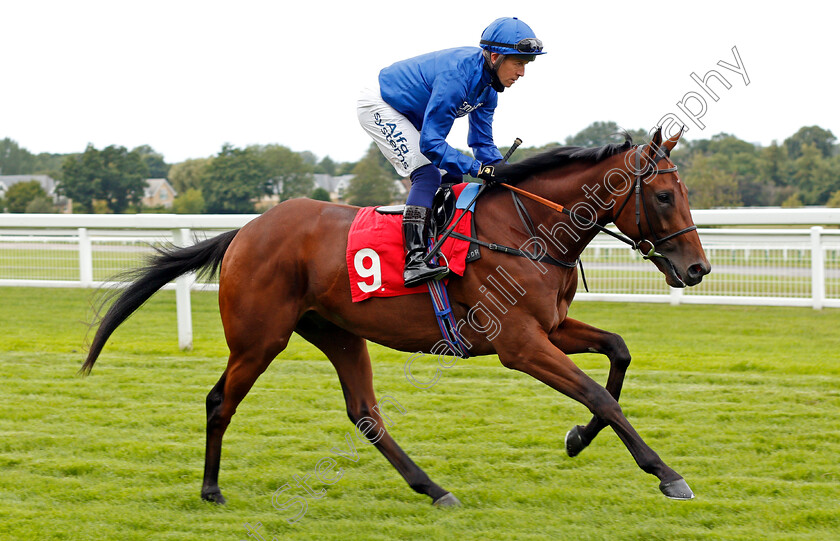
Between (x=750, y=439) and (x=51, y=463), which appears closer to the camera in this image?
(x=51, y=463)

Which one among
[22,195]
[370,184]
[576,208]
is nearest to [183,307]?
[370,184]

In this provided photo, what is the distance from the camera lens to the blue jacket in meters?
3.42

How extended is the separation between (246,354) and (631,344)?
4.55m

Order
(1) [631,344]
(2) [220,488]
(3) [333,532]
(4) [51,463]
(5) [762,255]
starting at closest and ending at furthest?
(3) [333,532], (2) [220,488], (4) [51,463], (1) [631,344], (5) [762,255]

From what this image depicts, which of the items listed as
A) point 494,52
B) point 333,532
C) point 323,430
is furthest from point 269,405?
point 494,52

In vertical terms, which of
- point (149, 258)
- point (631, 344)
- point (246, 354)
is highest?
point (149, 258)

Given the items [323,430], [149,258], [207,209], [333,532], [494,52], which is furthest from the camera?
[207,209]

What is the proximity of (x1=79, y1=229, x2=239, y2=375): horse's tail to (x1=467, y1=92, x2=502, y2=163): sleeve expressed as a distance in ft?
4.41

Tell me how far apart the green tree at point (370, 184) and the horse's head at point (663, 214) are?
3617 millimetres

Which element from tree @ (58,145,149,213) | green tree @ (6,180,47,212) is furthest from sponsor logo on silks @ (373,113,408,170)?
green tree @ (6,180,47,212)

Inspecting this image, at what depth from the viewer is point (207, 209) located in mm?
11117

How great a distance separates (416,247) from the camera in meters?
3.49

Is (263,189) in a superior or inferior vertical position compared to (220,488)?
superior

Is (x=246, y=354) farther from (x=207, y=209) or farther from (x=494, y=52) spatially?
(x=207, y=209)
